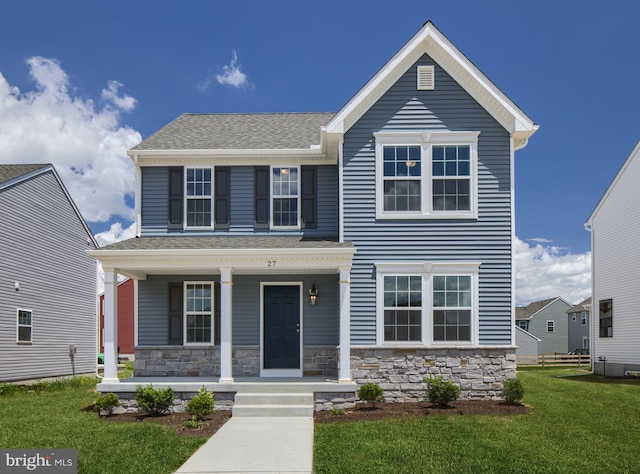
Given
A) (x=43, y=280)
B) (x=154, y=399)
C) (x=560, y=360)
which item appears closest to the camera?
(x=154, y=399)

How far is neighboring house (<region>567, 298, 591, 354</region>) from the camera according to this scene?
45281mm

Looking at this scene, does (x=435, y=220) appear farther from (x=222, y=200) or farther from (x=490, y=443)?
(x=490, y=443)

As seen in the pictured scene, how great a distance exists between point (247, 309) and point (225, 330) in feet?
5.81

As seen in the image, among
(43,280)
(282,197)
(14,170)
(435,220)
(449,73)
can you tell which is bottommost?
(43,280)

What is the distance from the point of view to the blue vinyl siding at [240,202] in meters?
14.7

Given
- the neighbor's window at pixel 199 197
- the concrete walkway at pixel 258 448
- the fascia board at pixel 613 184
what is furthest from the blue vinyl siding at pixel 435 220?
the fascia board at pixel 613 184

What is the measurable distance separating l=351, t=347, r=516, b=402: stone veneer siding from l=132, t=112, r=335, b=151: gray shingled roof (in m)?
5.46

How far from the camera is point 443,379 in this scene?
42.6ft

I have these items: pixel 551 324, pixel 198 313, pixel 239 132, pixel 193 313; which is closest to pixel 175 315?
pixel 193 313

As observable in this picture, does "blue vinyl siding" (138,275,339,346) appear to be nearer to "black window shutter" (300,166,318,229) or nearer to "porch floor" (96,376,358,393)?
"black window shutter" (300,166,318,229)

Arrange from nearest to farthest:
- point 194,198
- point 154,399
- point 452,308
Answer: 1. point 154,399
2. point 452,308
3. point 194,198

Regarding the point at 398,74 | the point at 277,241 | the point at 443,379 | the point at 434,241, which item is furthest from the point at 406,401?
the point at 398,74

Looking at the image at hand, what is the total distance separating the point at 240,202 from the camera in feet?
48.8

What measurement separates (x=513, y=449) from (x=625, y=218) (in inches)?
608
